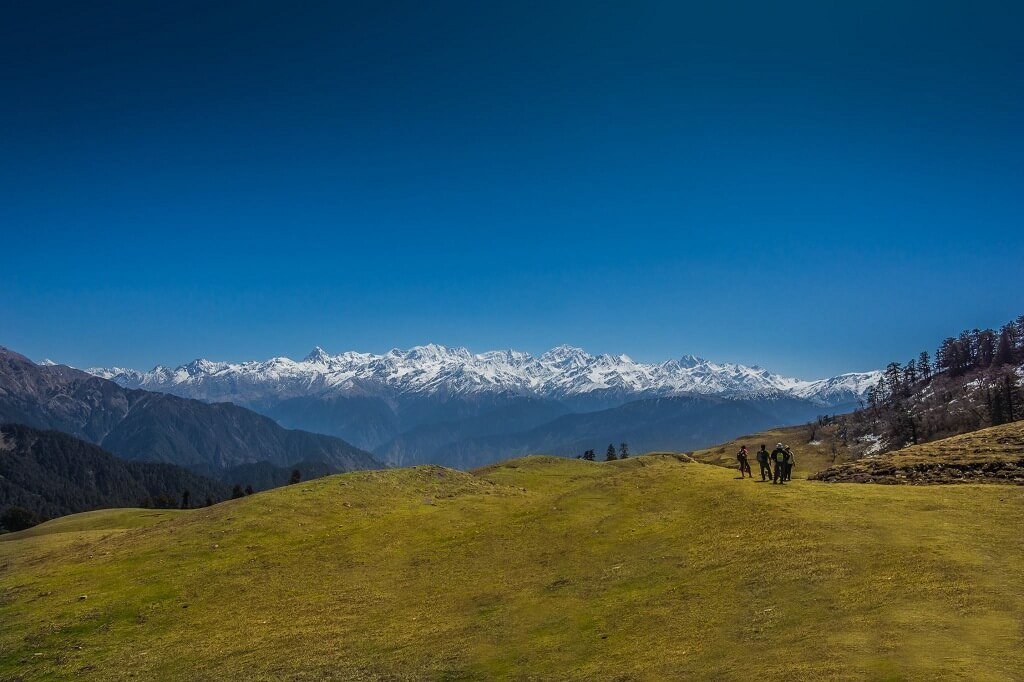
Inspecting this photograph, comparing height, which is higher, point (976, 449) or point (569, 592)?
point (976, 449)

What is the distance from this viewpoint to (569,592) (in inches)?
1210

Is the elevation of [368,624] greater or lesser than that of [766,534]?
lesser

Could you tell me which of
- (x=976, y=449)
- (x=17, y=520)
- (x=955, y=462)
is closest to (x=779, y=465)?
(x=955, y=462)

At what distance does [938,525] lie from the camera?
29172 mm

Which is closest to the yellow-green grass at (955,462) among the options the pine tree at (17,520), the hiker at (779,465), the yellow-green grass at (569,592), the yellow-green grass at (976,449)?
the yellow-green grass at (976,449)

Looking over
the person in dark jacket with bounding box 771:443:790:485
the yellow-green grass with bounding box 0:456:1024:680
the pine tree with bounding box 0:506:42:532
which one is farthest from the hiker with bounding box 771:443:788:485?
the pine tree with bounding box 0:506:42:532

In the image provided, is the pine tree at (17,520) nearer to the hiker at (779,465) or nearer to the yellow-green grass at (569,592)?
the yellow-green grass at (569,592)

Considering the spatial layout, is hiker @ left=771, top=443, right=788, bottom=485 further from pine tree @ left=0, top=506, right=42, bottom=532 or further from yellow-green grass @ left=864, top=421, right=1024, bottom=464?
pine tree @ left=0, top=506, right=42, bottom=532

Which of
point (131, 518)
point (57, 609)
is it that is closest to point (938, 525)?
point (57, 609)

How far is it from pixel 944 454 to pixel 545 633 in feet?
115

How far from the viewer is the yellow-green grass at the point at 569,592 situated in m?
20.9

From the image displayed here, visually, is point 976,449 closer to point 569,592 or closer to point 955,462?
point 955,462

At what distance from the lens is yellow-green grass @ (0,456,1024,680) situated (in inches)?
824

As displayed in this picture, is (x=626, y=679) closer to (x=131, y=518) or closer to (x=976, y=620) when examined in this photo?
(x=976, y=620)
